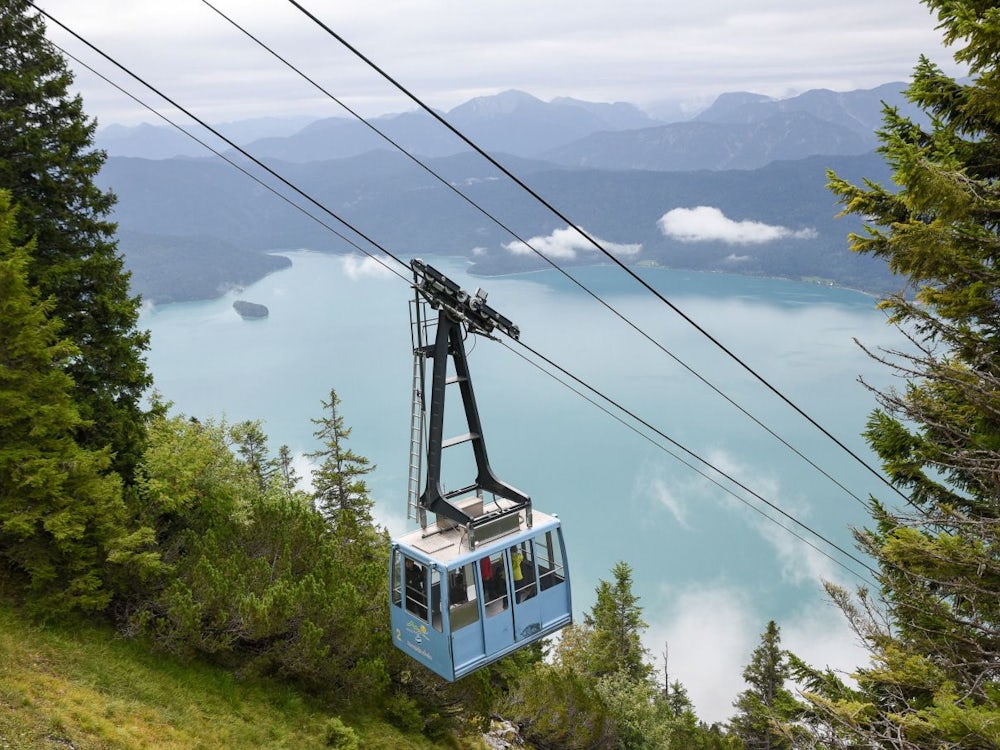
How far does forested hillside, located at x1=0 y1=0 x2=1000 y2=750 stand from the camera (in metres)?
6.71

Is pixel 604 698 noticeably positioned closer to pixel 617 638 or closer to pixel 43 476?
pixel 617 638

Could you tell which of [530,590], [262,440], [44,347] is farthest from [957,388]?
[262,440]

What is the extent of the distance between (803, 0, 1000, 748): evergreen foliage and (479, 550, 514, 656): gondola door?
4.64m

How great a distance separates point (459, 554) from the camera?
10164mm

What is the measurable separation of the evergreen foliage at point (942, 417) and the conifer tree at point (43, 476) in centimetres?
1143

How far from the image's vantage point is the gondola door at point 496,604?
10.5 metres

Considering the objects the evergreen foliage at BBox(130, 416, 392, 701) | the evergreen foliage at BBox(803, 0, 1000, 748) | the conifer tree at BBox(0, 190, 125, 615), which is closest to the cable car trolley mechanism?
the evergreen foliage at BBox(130, 416, 392, 701)

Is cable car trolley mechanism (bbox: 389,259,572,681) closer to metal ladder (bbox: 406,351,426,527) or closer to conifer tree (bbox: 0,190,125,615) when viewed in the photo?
metal ladder (bbox: 406,351,426,527)

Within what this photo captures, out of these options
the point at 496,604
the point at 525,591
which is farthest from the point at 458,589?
the point at 525,591

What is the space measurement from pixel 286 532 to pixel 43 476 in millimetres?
5509

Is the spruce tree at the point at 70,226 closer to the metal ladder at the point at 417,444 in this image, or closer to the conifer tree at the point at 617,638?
the metal ladder at the point at 417,444

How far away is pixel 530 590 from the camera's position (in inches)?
434

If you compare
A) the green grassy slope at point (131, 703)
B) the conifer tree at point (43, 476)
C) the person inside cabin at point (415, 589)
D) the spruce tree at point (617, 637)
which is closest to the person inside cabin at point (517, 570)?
the person inside cabin at point (415, 589)

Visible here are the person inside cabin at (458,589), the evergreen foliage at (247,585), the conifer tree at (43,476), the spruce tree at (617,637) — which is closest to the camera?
the person inside cabin at (458,589)
